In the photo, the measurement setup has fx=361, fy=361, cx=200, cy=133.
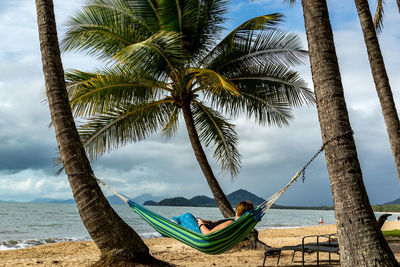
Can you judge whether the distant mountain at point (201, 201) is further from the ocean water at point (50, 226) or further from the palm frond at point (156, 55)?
the palm frond at point (156, 55)

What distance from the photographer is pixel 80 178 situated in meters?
4.37

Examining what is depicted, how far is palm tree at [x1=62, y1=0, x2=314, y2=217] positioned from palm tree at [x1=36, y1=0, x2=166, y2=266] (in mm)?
1688

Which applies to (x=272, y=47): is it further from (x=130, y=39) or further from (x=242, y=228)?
(x=242, y=228)

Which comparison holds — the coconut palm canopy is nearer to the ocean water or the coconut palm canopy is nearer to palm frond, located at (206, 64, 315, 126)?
palm frond, located at (206, 64, 315, 126)

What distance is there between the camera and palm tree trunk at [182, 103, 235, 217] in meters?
7.07

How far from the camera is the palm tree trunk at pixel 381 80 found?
5.77 metres

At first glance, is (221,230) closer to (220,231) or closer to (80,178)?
(220,231)

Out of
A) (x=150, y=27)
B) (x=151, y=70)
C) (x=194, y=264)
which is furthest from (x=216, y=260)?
(x=150, y=27)

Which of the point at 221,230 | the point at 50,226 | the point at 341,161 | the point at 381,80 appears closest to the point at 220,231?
the point at 221,230

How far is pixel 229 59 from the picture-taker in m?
7.27

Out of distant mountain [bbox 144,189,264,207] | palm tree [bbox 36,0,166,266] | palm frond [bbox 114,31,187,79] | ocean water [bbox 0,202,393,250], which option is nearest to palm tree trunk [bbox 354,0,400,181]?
palm frond [bbox 114,31,187,79]

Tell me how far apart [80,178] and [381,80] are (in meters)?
4.96

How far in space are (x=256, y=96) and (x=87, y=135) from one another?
3.55 meters

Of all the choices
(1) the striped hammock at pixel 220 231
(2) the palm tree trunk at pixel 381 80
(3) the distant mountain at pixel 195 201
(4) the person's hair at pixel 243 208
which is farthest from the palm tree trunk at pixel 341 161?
(3) the distant mountain at pixel 195 201
